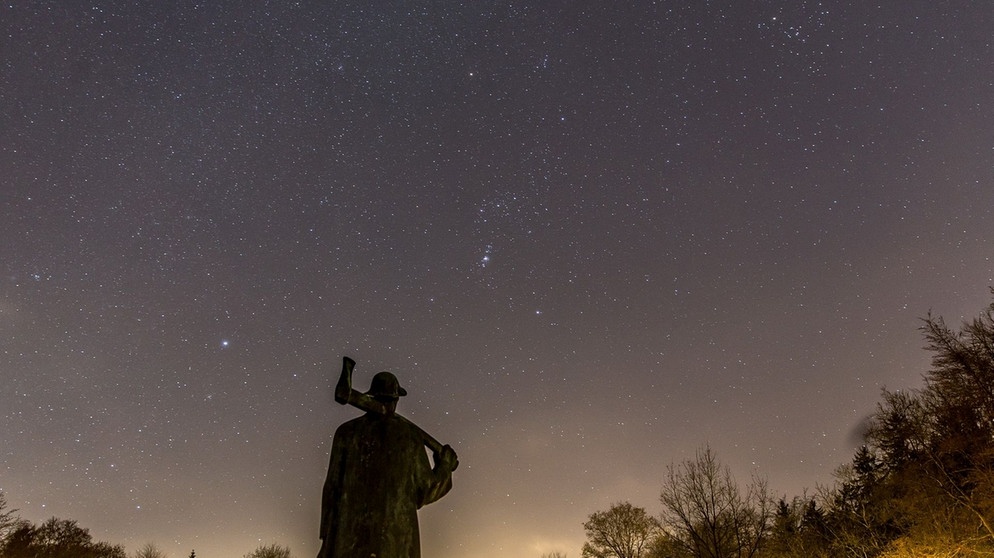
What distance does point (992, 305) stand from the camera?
96.4 ft

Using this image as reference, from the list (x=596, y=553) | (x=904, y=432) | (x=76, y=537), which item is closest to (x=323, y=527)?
(x=904, y=432)

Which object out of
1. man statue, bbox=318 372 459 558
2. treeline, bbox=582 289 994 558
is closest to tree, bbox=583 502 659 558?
treeline, bbox=582 289 994 558

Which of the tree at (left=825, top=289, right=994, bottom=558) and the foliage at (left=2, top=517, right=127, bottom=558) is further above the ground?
the foliage at (left=2, top=517, right=127, bottom=558)

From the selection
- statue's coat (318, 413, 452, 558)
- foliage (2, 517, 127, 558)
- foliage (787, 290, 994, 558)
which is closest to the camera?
statue's coat (318, 413, 452, 558)

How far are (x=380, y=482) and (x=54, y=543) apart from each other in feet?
256

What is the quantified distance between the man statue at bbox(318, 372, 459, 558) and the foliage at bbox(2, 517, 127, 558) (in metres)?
68.8

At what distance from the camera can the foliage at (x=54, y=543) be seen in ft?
188

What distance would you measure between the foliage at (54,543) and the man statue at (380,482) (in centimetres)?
6882

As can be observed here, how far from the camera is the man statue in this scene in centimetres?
508

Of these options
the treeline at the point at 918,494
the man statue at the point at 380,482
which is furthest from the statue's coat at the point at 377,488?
the treeline at the point at 918,494

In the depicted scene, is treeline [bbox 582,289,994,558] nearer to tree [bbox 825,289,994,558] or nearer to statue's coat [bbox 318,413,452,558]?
tree [bbox 825,289,994,558]

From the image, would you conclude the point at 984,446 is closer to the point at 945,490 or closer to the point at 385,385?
the point at 945,490

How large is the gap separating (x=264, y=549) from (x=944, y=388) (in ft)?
252

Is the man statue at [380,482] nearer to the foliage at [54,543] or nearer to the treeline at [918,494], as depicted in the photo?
the treeline at [918,494]
